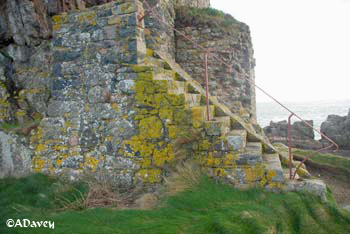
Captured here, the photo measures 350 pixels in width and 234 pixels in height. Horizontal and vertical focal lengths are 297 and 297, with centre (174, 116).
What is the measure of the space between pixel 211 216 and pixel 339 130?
597 inches

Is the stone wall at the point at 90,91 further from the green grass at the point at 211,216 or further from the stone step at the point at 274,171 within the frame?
the stone step at the point at 274,171

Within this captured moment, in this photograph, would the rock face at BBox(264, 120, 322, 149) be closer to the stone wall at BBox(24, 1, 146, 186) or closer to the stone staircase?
the stone staircase

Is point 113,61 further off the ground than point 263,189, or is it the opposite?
point 113,61

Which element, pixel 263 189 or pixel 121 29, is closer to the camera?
pixel 263 189

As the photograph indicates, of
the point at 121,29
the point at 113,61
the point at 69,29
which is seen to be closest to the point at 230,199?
the point at 113,61

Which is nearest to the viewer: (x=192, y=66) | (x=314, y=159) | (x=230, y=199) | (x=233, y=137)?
(x=230, y=199)

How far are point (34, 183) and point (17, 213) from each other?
1014mm

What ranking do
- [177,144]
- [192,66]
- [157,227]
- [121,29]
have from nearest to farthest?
1. [157,227]
2. [177,144]
3. [121,29]
4. [192,66]

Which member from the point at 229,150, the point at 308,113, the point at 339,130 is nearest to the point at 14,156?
the point at 229,150

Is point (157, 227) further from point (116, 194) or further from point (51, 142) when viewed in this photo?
point (51, 142)

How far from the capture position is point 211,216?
11.8 feet

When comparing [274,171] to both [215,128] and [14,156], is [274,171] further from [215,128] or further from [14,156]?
[14,156]

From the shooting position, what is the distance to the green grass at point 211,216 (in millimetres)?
3449

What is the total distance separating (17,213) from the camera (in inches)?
165
